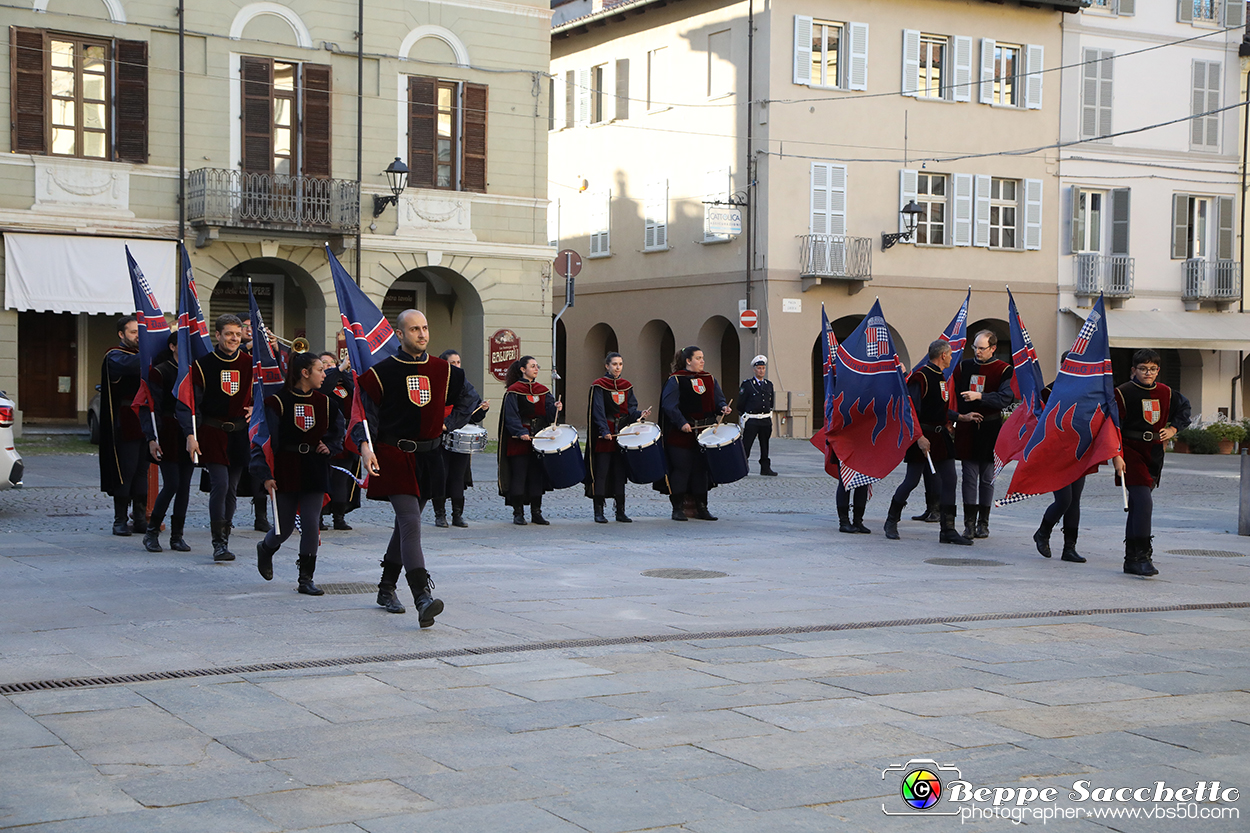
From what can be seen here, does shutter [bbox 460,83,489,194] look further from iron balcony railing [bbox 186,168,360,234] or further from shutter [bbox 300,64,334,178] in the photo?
shutter [bbox 300,64,334,178]

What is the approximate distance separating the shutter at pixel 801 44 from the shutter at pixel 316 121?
11075mm

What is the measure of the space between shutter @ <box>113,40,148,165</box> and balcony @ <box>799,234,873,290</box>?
14.7 meters

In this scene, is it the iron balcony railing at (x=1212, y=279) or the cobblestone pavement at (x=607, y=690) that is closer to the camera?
the cobblestone pavement at (x=607, y=690)

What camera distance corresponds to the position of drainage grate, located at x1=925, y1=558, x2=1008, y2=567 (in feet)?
40.0

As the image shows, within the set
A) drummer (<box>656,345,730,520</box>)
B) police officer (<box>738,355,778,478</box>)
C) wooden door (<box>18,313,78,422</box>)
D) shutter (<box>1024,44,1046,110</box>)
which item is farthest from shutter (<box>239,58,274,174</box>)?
shutter (<box>1024,44,1046,110</box>)

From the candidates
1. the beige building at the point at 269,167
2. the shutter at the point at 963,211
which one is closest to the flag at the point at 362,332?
the beige building at the point at 269,167

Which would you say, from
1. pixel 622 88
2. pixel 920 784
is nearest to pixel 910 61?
pixel 622 88

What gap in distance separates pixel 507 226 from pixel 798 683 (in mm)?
23282

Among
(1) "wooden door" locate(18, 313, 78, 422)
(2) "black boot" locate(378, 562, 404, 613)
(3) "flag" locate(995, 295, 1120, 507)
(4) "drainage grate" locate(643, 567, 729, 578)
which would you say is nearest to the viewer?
(2) "black boot" locate(378, 562, 404, 613)

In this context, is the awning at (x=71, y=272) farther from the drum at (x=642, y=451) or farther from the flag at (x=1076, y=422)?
the flag at (x=1076, y=422)

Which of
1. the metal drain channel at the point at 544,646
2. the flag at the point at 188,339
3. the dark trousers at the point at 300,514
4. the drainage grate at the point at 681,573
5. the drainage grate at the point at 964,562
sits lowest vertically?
the drainage grate at the point at 964,562

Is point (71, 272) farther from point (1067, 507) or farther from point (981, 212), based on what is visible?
point (981, 212)

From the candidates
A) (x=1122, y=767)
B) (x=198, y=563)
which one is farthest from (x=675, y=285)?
(x=1122, y=767)

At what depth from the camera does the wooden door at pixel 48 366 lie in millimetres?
26812
